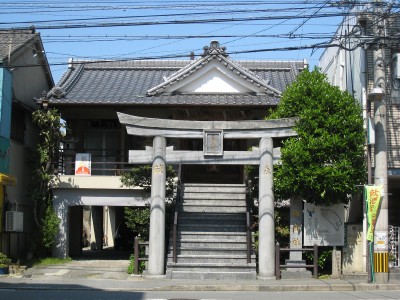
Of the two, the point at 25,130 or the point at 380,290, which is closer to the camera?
the point at 380,290

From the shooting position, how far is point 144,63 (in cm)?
3081

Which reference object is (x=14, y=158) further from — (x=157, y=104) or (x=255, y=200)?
(x=255, y=200)

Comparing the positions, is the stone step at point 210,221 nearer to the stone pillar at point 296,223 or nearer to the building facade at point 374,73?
the stone pillar at point 296,223

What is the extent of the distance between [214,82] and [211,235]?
807 centimetres

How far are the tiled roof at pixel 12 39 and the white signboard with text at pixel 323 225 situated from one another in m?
12.3

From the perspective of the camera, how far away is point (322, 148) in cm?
1875

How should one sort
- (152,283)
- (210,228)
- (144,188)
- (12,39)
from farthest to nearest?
1. (12,39)
2. (144,188)
3. (210,228)
4. (152,283)

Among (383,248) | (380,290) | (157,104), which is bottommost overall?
(380,290)

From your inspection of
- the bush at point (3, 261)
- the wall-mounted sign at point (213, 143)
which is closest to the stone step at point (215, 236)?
the wall-mounted sign at point (213, 143)

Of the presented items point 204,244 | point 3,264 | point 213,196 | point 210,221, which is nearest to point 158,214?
point 204,244

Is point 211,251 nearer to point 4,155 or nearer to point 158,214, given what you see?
point 158,214

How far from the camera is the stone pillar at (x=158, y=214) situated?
1897 cm

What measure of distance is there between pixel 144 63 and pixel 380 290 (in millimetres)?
17772

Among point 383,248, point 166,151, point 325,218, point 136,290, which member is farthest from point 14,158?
point 383,248
